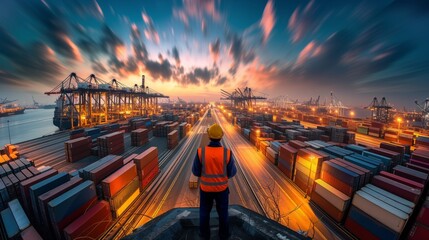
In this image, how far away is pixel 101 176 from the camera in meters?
9.79

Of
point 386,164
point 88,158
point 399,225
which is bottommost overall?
point 88,158

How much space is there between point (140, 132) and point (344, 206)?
27534mm

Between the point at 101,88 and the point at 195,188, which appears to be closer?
the point at 195,188

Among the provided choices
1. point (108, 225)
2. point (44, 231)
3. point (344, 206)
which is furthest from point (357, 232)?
point (44, 231)

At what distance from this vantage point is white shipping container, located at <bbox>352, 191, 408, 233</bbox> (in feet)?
23.3

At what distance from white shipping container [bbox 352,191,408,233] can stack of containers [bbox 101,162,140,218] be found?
1571 centimetres

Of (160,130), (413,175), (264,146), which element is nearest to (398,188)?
(413,175)

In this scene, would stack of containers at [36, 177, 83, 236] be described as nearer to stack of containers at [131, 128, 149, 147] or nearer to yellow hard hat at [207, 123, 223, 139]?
yellow hard hat at [207, 123, 223, 139]

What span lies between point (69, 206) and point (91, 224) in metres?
1.50

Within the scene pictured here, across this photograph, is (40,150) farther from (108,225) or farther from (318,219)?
(318,219)

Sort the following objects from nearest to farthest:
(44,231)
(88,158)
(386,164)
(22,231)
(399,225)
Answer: (22,231) < (399,225) < (44,231) < (386,164) < (88,158)

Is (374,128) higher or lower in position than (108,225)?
higher

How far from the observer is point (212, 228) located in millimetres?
3930

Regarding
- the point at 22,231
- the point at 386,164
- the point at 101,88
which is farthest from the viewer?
the point at 101,88
